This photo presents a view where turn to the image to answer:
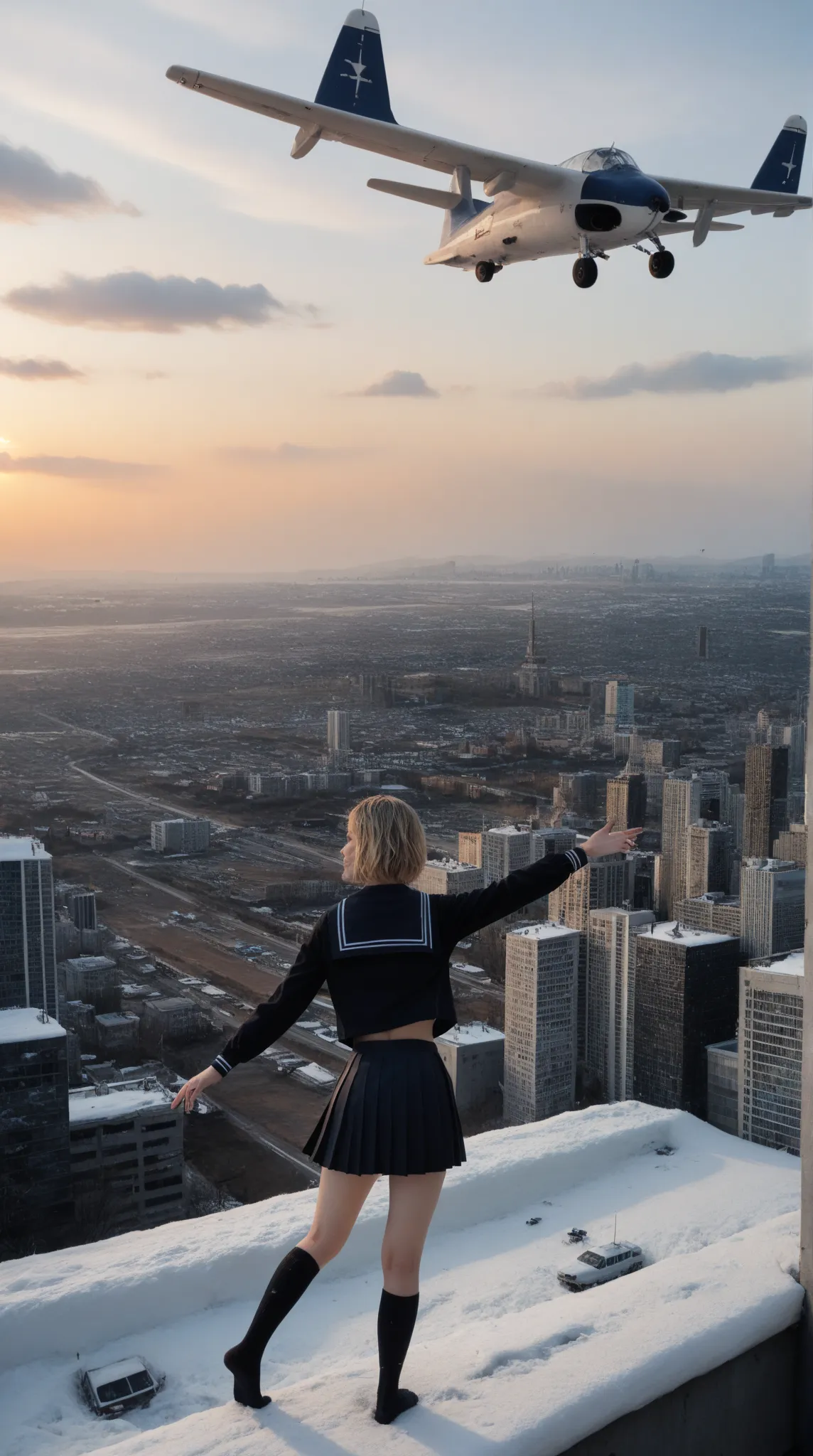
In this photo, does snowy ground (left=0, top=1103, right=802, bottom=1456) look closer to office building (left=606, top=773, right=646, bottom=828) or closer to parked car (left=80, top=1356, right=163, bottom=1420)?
parked car (left=80, top=1356, right=163, bottom=1420)

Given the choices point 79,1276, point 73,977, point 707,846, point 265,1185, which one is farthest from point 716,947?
point 79,1276

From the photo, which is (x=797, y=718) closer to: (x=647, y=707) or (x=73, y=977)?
(x=647, y=707)

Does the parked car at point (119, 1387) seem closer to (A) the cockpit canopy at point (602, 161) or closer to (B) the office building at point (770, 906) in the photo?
(A) the cockpit canopy at point (602, 161)

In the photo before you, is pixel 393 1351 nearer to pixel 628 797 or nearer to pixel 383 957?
pixel 383 957

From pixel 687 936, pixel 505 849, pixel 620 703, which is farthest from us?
pixel 620 703

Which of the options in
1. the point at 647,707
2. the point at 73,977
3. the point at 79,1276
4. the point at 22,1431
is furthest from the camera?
the point at 647,707

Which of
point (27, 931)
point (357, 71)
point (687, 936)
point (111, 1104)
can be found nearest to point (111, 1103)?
point (111, 1104)

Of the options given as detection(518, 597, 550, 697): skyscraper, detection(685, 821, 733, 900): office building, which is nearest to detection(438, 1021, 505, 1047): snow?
detection(685, 821, 733, 900): office building
